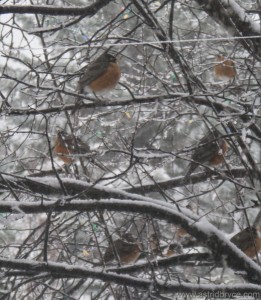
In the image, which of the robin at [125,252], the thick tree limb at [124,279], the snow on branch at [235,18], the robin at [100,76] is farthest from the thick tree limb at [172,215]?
the robin at [100,76]

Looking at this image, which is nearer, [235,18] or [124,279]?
[124,279]

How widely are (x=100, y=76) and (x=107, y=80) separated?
14cm

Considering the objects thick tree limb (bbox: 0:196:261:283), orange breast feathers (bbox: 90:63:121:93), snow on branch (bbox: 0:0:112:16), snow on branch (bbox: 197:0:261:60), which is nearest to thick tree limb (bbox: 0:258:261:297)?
thick tree limb (bbox: 0:196:261:283)

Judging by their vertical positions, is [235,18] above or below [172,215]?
above

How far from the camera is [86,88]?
224 inches

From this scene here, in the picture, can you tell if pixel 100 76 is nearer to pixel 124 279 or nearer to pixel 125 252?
pixel 125 252

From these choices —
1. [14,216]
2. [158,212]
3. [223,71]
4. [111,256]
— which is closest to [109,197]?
[158,212]

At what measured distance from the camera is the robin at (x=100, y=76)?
551 centimetres

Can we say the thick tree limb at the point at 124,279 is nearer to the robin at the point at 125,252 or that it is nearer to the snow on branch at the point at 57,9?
the robin at the point at 125,252

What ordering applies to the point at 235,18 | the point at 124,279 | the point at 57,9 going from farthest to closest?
the point at 235,18
the point at 124,279
the point at 57,9

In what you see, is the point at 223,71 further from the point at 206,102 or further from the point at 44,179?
the point at 44,179

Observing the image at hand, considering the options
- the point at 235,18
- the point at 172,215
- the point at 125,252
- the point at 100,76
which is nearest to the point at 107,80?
the point at 100,76

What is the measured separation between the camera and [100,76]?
18.5ft

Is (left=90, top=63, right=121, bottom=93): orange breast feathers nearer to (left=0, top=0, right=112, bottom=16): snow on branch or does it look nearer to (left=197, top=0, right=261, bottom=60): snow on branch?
(left=197, top=0, right=261, bottom=60): snow on branch
